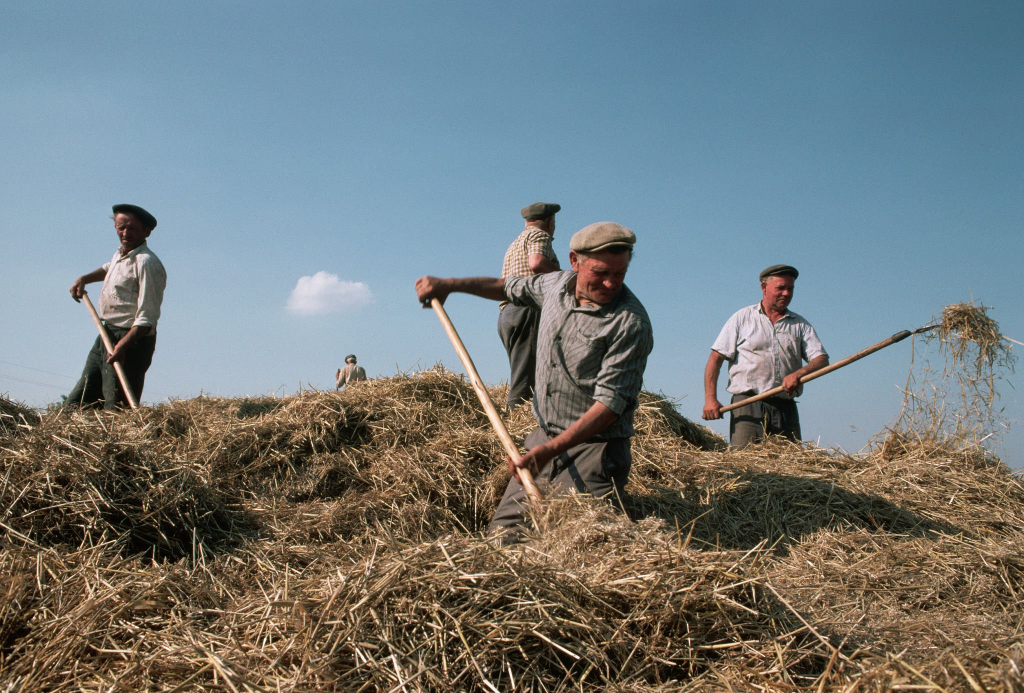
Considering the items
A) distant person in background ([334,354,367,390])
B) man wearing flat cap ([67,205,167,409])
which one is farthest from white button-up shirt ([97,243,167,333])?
distant person in background ([334,354,367,390])

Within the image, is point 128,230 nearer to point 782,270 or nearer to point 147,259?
point 147,259

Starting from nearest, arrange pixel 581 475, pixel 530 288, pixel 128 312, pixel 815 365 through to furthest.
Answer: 1. pixel 581 475
2. pixel 530 288
3. pixel 815 365
4. pixel 128 312

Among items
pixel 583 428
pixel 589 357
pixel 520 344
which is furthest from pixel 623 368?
pixel 520 344

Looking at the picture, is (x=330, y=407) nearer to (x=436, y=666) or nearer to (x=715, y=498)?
(x=715, y=498)

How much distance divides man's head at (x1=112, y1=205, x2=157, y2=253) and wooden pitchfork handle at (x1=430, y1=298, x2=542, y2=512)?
3.51 m

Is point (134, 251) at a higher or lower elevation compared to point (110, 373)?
higher

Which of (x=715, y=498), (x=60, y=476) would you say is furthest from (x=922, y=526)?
(x=60, y=476)

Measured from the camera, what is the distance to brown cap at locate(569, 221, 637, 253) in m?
3.01

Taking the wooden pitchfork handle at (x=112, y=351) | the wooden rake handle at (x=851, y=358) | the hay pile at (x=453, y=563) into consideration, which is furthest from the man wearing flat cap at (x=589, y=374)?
the wooden pitchfork handle at (x=112, y=351)

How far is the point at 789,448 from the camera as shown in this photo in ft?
17.3

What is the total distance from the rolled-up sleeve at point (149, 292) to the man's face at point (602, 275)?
4208 millimetres

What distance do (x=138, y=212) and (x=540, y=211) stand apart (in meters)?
3.48

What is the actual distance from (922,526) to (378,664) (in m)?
3.61

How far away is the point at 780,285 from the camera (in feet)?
18.6
